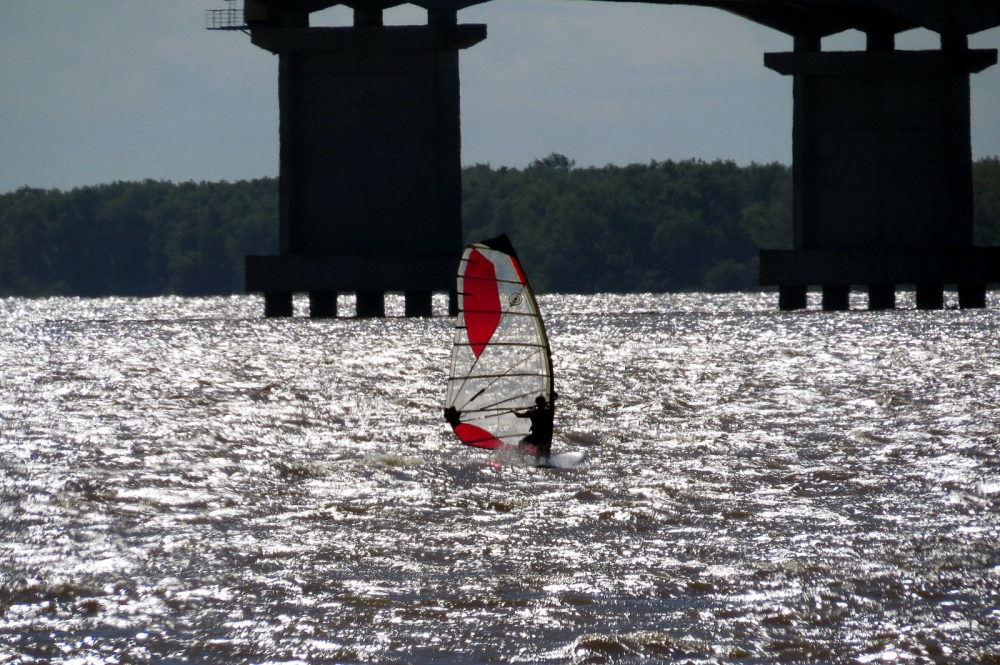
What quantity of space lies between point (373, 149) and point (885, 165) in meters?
24.8

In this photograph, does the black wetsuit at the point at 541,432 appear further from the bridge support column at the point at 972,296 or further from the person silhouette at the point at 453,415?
the bridge support column at the point at 972,296

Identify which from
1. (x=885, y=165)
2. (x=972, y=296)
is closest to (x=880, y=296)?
(x=972, y=296)

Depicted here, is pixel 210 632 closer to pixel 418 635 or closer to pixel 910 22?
pixel 418 635

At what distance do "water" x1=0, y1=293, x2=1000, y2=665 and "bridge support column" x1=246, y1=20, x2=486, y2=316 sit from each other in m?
29.8

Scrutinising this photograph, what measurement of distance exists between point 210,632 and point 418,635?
1.52m

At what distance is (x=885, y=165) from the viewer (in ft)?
231

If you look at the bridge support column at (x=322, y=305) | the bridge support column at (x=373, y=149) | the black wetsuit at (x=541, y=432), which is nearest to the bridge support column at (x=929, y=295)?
the bridge support column at (x=373, y=149)

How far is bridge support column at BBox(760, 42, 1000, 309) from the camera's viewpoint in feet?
229

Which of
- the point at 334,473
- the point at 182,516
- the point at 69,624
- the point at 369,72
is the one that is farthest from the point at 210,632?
the point at 369,72

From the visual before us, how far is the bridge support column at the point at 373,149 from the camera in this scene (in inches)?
2424

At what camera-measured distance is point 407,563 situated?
43.3 feet

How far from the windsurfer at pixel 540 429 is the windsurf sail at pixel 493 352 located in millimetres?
248

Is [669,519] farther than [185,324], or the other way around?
[185,324]

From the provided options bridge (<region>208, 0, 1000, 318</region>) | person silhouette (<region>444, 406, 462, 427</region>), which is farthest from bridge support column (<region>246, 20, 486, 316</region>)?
person silhouette (<region>444, 406, 462, 427</region>)
